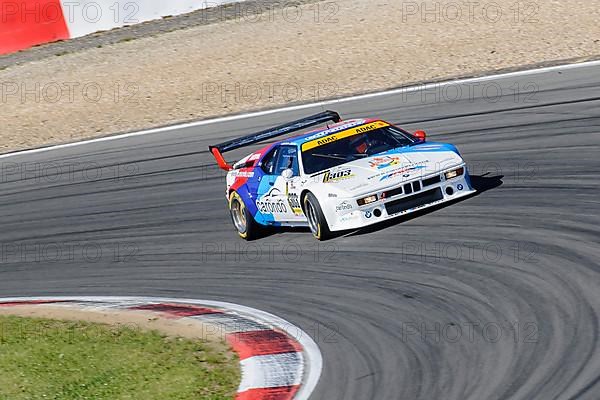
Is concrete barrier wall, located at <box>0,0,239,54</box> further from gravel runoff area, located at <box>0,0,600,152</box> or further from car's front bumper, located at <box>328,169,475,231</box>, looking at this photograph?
car's front bumper, located at <box>328,169,475,231</box>

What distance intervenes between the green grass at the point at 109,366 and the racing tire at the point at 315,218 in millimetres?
2408

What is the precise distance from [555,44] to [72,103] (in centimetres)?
839

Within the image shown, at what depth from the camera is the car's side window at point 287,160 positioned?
11.1 m

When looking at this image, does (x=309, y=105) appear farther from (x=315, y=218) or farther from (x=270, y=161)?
(x=315, y=218)

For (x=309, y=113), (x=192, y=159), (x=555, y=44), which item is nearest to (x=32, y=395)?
(x=192, y=159)

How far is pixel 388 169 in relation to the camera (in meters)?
10.4

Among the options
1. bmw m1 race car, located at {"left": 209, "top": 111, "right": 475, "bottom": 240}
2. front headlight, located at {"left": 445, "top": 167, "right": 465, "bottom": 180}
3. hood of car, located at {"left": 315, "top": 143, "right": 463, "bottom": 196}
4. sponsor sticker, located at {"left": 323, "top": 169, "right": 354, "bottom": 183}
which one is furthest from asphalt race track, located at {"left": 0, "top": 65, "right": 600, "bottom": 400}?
sponsor sticker, located at {"left": 323, "top": 169, "right": 354, "bottom": 183}

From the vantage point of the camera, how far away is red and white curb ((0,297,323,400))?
→ 7203mm

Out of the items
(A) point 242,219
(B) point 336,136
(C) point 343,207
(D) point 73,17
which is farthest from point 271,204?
(D) point 73,17

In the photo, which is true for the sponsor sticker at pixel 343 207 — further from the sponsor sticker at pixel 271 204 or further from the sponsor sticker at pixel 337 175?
the sponsor sticker at pixel 271 204

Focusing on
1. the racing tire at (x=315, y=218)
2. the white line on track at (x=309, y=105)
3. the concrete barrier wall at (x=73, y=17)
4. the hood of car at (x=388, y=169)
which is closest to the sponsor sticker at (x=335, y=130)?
the hood of car at (x=388, y=169)

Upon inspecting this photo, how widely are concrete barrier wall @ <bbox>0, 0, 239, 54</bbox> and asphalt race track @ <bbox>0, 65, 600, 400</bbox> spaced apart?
4.92 meters

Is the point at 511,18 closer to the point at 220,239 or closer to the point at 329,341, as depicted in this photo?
the point at 220,239

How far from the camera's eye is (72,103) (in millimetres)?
19000
